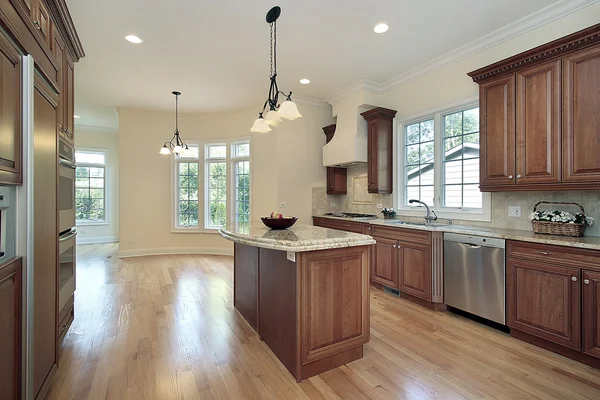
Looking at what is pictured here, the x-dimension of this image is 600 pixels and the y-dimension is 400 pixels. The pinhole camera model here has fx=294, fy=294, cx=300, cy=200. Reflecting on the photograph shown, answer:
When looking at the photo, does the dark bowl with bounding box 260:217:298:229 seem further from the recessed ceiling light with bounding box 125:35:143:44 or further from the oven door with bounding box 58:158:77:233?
the recessed ceiling light with bounding box 125:35:143:44

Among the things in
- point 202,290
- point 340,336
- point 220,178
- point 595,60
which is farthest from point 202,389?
point 220,178

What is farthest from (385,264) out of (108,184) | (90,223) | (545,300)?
(90,223)

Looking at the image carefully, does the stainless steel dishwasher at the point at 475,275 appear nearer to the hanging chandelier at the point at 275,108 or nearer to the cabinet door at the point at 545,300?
the cabinet door at the point at 545,300

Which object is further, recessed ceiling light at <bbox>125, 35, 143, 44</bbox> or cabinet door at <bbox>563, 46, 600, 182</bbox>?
recessed ceiling light at <bbox>125, 35, 143, 44</bbox>

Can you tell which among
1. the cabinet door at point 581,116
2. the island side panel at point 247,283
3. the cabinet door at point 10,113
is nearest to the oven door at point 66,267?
the cabinet door at point 10,113

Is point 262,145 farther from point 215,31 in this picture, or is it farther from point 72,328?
point 72,328

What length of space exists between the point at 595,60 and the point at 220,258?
18.9 ft

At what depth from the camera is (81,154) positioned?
7.55 m

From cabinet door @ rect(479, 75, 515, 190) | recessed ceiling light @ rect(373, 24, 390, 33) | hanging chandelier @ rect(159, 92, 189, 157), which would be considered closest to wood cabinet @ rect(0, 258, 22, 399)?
recessed ceiling light @ rect(373, 24, 390, 33)

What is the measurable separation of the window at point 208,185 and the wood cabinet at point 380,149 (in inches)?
114

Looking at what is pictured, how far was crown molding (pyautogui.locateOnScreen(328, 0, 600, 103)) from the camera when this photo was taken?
2.71 metres

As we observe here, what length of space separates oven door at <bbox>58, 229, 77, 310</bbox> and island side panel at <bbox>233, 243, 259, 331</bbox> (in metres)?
1.44

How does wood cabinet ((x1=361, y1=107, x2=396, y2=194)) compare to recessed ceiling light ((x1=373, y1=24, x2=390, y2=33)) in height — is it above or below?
below

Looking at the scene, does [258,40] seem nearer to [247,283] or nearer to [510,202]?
[247,283]
